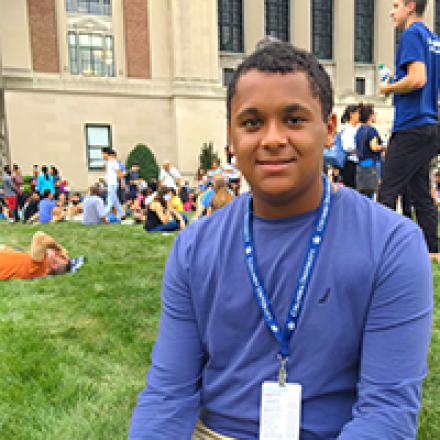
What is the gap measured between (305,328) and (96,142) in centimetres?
2281

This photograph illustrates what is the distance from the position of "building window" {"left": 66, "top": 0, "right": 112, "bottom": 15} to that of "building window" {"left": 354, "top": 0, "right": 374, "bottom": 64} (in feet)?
55.3

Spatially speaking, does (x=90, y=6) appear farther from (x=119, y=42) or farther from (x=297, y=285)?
(x=297, y=285)

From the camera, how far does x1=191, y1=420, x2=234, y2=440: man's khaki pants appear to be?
1.38 m

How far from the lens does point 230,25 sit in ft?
85.1

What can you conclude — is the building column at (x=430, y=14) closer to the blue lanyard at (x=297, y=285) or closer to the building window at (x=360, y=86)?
the building window at (x=360, y=86)

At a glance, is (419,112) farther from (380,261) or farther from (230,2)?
(230,2)

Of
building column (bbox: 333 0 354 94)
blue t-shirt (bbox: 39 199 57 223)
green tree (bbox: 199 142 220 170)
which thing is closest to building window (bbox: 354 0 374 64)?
building column (bbox: 333 0 354 94)

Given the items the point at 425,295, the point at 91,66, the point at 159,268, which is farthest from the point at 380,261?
the point at 91,66

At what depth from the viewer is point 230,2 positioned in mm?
25656

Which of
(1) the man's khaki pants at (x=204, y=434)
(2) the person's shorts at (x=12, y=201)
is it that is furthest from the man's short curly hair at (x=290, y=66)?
(2) the person's shorts at (x=12, y=201)

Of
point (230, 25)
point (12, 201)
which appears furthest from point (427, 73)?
point (230, 25)

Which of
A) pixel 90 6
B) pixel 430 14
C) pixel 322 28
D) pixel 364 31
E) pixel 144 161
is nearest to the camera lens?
pixel 144 161

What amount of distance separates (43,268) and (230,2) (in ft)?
81.4

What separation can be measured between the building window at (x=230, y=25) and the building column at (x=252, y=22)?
1.64 feet
